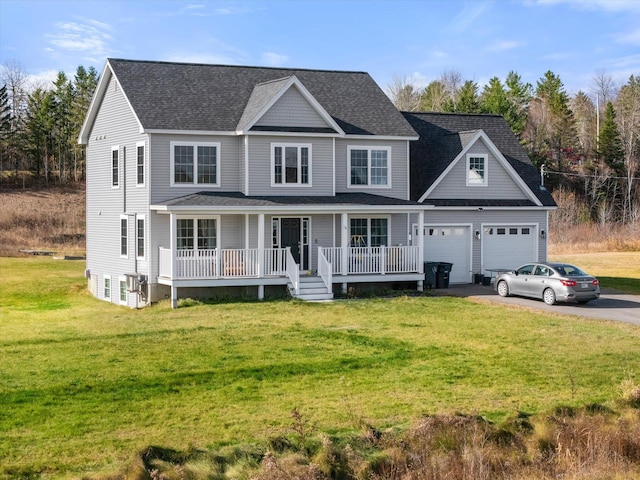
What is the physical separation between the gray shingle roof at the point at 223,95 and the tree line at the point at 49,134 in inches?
1883

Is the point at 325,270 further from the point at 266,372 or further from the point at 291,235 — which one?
the point at 266,372

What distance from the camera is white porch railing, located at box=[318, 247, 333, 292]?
85.1ft

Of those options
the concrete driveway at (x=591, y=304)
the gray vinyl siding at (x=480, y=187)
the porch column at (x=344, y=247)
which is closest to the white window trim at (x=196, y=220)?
the porch column at (x=344, y=247)

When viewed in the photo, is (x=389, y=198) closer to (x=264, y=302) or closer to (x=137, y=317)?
(x=264, y=302)

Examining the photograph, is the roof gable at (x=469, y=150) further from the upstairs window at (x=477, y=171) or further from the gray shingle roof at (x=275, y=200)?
the gray shingle roof at (x=275, y=200)

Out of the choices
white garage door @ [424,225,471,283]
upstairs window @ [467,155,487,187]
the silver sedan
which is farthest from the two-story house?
the silver sedan

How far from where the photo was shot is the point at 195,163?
27312 mm

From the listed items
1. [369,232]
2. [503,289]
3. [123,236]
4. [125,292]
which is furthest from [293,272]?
[123,236]

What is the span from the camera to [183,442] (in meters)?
11.3

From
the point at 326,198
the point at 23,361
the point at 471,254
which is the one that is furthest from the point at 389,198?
the point at 23,361

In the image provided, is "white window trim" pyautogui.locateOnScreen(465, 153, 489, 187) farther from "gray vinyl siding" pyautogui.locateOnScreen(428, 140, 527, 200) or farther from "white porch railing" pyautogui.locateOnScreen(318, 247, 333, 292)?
"white porch railing" pyautogui.locateOnScreen(318, 247, 333, 292)

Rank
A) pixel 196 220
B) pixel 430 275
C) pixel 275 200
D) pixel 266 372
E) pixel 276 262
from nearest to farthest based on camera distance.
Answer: pixel 266 372 < pixel 276 262 < pixel 196 220 < pixel 275 200 < pixel 430 275

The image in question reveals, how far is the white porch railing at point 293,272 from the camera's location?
83.7 ft

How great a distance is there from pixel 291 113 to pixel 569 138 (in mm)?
57932
